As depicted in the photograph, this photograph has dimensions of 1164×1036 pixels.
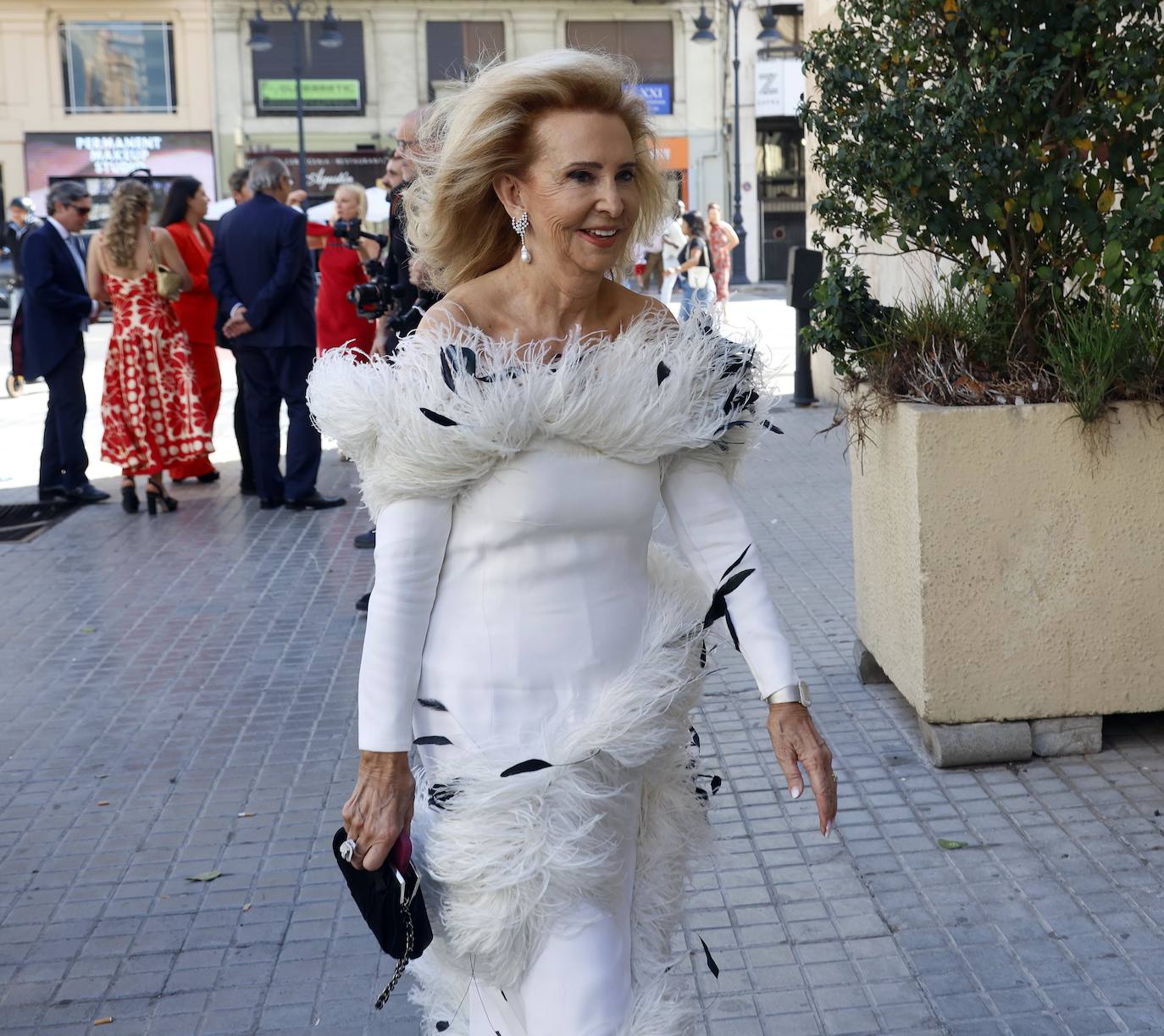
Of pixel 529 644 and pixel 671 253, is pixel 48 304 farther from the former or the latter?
pixel 671 253

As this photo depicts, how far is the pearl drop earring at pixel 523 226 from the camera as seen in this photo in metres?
2.50

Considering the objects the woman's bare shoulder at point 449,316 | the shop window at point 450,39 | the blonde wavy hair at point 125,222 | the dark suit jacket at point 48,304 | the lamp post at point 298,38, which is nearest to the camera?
the woman's bare shoulder at point 449,316

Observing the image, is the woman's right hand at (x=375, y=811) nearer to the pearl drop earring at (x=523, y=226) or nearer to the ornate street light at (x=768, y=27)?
the pearl drop earring at (x=523, y=226)

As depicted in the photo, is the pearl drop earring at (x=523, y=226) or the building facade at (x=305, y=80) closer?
the pearl drop earring at (x=523, y=226)

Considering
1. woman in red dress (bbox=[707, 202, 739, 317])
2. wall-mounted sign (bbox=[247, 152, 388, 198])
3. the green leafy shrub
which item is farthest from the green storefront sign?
the green leafy shrub

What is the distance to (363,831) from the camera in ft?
7.66

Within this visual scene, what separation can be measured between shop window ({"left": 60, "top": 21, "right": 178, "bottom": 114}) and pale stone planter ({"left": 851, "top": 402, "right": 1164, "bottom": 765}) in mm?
38225

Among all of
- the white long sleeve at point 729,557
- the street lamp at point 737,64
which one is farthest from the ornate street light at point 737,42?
the white long sleeve at point 729,557

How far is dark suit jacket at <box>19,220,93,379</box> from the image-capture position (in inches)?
375

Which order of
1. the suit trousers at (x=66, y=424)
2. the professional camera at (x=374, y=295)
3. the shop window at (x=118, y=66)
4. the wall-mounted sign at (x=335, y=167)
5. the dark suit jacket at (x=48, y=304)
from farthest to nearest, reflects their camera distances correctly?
the wall-mounted sign at (x=335, y=167) → the shop window at (x=118, y=66) → the suit trousers at (x=66, y=424) → the dark suit jacket at (x=48, y=304) → the professional camera at (x=374, y=295)

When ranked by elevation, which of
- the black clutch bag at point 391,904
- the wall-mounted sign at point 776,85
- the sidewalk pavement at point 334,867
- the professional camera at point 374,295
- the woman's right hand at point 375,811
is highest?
the wall-mounted sign at point 776,85

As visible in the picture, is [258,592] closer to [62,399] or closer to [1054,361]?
[62,399]

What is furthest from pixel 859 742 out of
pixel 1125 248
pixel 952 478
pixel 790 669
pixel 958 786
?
pixel 790 669

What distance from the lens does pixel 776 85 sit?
39.7 metres
